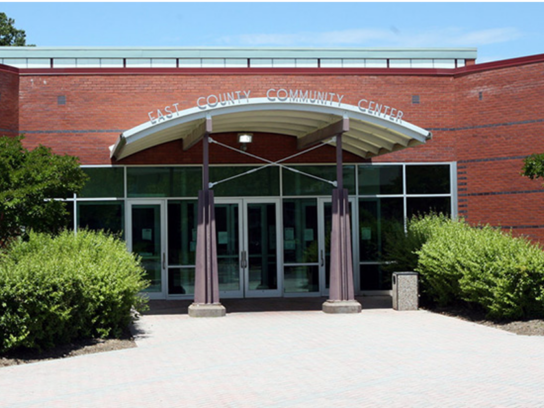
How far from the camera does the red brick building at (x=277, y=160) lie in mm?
19609

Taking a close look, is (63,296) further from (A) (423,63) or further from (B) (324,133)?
(A) (423,63)

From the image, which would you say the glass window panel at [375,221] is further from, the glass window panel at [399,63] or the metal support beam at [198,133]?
the glass window panel at [399,63]

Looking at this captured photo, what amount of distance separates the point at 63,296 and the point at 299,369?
3.90 metres

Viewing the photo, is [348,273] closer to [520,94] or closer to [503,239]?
[503,239]

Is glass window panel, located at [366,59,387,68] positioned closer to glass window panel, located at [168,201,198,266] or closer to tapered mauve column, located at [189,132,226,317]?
glass window panel, located at [168,201,198,266]

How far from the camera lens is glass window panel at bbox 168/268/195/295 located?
19.9 metres

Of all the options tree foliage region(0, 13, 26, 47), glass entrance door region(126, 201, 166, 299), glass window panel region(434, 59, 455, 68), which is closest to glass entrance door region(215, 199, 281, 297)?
glass entrance door region(126, 201, 166, 299)

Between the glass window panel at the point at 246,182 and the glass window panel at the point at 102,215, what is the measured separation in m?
2.49

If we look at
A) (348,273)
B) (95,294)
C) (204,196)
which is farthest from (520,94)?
(95,294)

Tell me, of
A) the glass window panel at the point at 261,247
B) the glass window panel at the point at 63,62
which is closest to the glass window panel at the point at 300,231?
the glass window panel at the point at 261,247

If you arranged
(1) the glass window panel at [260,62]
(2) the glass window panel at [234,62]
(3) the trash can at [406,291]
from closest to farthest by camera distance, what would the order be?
1. (3) the trash can at [406,291]
2. (2) the glass window panel at [234,62]
3. (1) the glass window panel at [260,62]

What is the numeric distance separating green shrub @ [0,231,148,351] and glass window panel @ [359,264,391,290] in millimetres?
7658

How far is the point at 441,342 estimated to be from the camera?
1242 cm

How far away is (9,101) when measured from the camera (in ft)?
63.5
